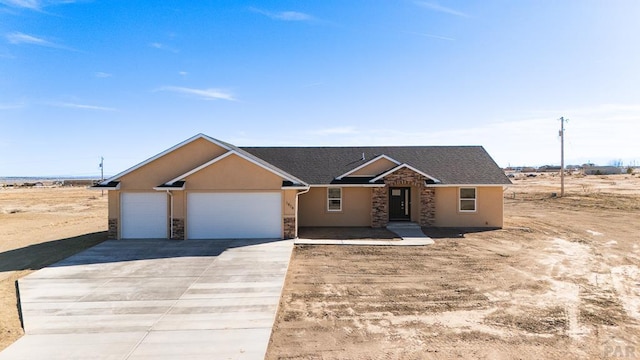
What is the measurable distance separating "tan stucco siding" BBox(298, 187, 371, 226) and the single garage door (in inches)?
139

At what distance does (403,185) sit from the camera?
1911 centimetres

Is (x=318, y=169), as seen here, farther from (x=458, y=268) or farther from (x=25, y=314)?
(x=25, y=314)

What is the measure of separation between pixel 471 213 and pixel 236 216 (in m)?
12.2

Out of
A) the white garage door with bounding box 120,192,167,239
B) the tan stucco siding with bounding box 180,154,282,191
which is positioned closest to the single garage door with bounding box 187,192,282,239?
the tan stucco siding with bounding box 180,154,282,191

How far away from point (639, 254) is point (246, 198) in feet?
51.1

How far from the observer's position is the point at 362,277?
10758mm

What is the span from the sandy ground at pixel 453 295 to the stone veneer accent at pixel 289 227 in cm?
158

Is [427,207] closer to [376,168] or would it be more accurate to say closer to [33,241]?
[376,168]

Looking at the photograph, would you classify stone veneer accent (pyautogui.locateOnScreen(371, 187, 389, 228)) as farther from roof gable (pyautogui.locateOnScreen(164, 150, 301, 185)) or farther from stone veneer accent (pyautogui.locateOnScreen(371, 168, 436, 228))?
roof gable (pyautogui.locateOnScreen(164, 150, 301, 185))

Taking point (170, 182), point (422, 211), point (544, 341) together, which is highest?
point (170, 182)

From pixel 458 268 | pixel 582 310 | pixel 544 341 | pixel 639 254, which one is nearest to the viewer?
pixel 544 341

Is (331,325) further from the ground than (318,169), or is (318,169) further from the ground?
(318,169)

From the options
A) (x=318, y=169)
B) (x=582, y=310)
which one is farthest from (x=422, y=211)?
(x=582, y=310)

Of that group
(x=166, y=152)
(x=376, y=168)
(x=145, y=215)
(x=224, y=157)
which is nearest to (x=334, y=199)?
(x=376, y=168)
